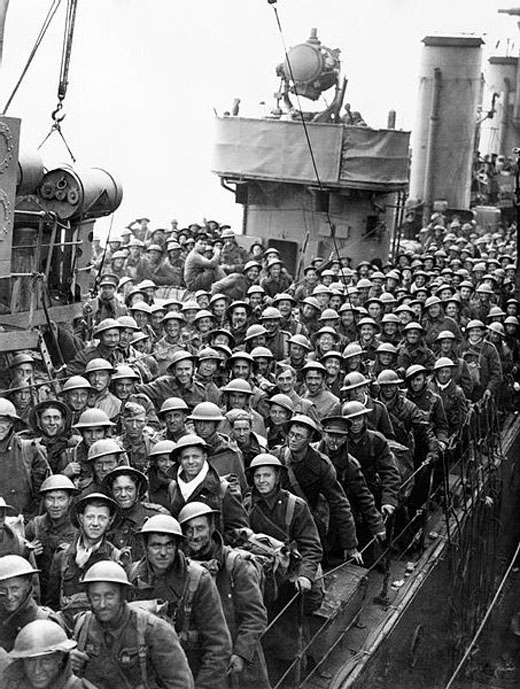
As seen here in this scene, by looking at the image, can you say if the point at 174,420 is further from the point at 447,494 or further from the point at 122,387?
the point at 447,494

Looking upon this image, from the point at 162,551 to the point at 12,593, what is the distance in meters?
0.67

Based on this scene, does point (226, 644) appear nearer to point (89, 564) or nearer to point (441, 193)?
point (89, 564)

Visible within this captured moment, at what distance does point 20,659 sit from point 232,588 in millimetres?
1431

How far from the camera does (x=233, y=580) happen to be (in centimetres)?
497

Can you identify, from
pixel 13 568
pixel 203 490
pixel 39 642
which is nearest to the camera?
pixel 39 642

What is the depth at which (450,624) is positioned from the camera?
914cm

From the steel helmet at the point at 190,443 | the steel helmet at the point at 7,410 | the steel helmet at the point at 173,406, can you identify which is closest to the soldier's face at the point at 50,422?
the steel helmet at the point at 7,410

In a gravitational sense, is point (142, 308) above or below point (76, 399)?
above

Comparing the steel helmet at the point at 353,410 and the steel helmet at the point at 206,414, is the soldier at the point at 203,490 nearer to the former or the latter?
the steel helmet at the point at 206,414

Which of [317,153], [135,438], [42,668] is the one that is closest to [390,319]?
[135,438]

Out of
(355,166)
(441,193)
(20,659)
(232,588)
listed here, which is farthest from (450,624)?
(441,193)

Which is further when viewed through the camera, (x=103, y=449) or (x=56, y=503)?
(x=103, y=449)

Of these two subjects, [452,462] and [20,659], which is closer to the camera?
[20,659]

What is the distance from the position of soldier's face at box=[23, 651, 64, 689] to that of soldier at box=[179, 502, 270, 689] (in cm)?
123
